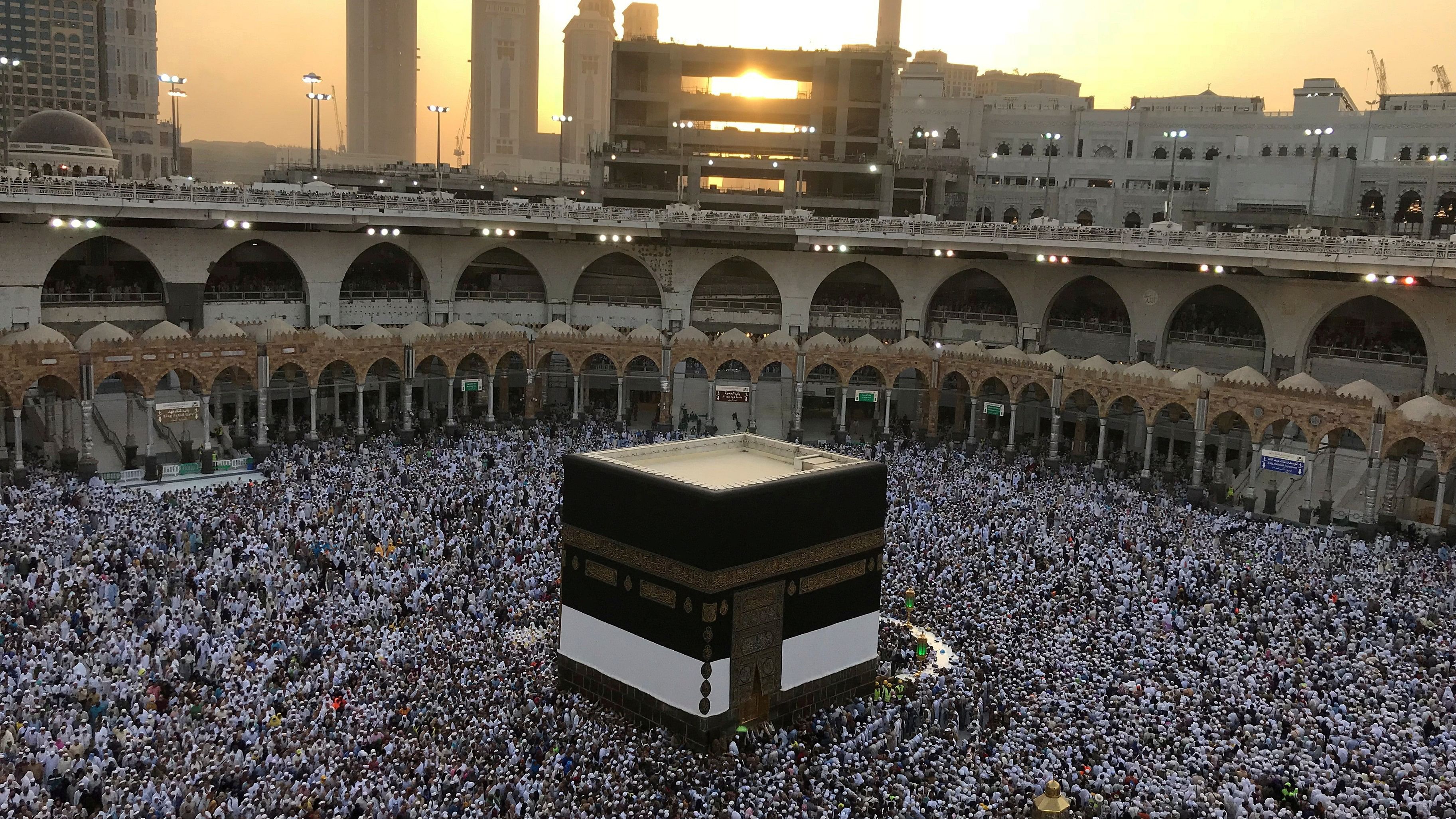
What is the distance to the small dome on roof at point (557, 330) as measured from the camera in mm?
38469

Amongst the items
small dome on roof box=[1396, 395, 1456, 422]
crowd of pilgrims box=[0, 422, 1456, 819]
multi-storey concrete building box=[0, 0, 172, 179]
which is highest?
multi-storey concrete building box=[0, 0, 172, 179]

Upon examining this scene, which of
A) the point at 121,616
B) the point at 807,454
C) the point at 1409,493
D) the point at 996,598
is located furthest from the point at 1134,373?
the point at 121,616

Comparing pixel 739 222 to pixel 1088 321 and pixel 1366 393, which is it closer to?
pixel 1088 321

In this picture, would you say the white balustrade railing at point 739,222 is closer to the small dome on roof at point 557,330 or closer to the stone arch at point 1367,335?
the stone arch at point 1367,335

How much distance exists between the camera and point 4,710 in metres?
16.2

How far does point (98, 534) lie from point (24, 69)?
94008 millimetres

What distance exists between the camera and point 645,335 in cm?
3856

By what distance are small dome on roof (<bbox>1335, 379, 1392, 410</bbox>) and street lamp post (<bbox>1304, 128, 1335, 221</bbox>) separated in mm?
15702

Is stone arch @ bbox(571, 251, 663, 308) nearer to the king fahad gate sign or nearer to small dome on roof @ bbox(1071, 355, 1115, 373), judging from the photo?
small dome on roof @ bbox(1071, 355, 1115, 373)

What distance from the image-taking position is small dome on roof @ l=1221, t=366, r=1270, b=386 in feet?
105

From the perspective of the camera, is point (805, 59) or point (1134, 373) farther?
point (805, 59)

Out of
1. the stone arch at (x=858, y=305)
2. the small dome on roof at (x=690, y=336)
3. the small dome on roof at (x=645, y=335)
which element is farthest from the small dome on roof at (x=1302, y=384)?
the small dome on roof at (x=645, y=335)

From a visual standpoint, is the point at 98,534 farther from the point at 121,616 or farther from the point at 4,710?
the point at 4,710

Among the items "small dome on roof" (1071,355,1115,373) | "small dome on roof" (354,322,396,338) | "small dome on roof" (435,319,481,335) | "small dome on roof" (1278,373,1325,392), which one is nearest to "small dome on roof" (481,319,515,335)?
"small dome on roof" (435,319,481,335)
